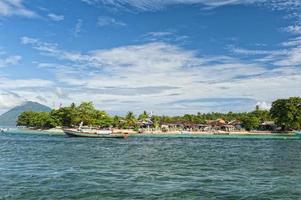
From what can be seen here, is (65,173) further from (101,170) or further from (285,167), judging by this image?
(285,167)

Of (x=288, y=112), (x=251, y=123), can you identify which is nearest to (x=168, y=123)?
(x=251, y=123)

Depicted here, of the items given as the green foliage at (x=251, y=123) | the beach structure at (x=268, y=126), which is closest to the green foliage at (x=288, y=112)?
the green foliage at (x=251, y=123)

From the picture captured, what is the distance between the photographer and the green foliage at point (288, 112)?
149250 mm

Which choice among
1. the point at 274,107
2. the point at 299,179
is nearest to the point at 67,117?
the point at 274,107

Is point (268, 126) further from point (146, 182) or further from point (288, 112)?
point (146, 182)

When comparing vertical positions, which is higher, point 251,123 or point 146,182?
point 251,123

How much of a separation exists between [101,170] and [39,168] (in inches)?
225

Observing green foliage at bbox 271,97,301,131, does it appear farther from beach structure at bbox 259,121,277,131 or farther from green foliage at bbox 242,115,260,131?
beach structure at bbox 259,121,277,131

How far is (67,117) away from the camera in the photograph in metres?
174

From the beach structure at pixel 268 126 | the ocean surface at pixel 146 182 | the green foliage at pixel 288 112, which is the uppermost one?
the green foliage at pixel 288 112

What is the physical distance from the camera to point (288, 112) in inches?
5856

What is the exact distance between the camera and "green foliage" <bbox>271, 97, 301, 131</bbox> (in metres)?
149

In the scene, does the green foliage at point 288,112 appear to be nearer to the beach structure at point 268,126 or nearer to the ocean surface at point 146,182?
the beach structure at point 268,126

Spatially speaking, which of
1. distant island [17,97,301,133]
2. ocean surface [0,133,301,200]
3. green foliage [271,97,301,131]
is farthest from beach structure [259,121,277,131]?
ocean surface [0,133,301,200]
